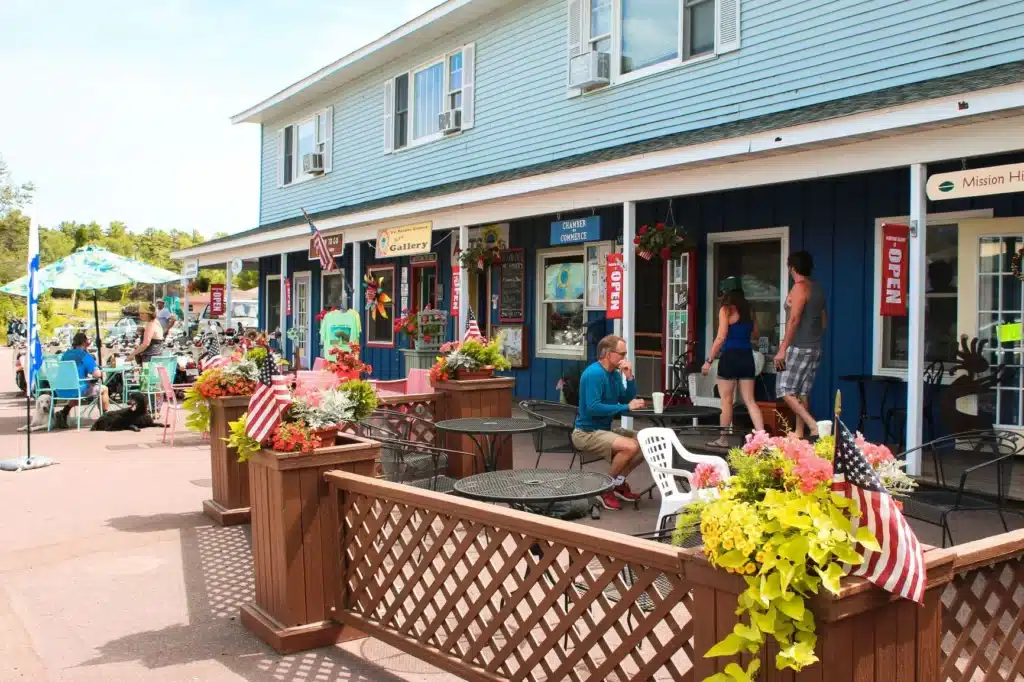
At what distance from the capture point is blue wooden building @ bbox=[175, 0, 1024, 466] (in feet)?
25.1

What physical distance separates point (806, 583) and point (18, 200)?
51536 mm

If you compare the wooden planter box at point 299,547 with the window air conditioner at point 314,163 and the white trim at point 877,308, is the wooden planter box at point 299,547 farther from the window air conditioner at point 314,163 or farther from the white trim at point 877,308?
the window air conditioner at point 314,163

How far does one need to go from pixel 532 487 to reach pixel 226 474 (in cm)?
321

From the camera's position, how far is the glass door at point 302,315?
21.0 m

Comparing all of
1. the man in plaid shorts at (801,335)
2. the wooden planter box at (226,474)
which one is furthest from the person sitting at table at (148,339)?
the man in plaid shorts at (801,335)

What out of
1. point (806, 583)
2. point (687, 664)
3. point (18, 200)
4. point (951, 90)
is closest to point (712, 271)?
point (951, 90)

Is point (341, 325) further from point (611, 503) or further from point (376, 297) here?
point (611, 503)

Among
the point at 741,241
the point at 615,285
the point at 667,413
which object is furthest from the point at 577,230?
the point at 667,413

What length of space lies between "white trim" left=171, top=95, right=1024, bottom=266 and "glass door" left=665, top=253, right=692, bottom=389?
173 centimetres

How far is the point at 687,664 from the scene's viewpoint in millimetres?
4359

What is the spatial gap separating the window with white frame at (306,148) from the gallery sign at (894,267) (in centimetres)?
1409

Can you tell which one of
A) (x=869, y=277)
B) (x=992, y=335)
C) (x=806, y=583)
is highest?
(x=869, y=277)

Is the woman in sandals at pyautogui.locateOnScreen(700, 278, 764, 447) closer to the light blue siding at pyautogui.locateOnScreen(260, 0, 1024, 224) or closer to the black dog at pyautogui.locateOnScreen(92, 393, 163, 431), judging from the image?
the light blue siding at pyautogui.locateOnScreen(260, 0, 1024, 224)

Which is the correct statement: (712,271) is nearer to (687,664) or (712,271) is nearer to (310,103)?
(687,664)
